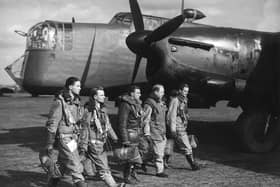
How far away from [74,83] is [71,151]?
3.41 ft

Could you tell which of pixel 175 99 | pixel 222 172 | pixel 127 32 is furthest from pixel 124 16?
pixel 222 172

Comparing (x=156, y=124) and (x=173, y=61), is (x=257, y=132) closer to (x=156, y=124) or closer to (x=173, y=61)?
(x=173, y=61)

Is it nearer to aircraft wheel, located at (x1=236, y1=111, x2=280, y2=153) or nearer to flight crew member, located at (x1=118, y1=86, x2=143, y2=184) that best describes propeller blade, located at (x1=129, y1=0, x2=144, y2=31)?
aircraft wheel, located at (x1=236, y1=111, x2=280, y2=153)

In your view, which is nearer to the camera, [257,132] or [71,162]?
[71,162]

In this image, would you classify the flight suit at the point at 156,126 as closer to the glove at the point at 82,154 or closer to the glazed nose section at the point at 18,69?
the glove at the point at 82,154

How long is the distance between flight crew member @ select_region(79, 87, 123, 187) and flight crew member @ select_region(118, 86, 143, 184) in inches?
23.1

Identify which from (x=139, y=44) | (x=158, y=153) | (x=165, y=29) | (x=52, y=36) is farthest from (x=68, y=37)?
(x=158, y=153)

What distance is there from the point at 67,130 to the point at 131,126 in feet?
5.14

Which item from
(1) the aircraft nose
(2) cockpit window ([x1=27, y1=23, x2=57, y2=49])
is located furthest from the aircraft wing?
(2) cockpit window ([x1=27, y1=23, x2=57, y2=49])

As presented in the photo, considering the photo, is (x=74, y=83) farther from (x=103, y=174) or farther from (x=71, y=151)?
(x=103, y=174)

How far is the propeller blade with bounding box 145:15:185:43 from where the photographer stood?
902 centimetres

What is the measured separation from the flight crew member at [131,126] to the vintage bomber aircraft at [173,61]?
2.34 m

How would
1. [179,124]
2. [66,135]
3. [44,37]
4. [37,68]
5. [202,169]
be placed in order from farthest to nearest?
[44,37]
[37,68]
[202,169]
[179,124]
[66,135]

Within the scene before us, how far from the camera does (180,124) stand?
7871 millimetres
